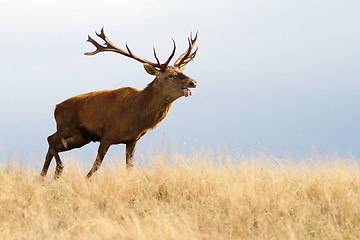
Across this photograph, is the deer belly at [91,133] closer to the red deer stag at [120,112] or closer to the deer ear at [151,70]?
the red deer stag at [120,112]

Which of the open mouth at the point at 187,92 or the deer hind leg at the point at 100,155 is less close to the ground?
the open mouth at the point at 187,92

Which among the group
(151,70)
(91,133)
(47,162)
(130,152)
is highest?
(151,70)

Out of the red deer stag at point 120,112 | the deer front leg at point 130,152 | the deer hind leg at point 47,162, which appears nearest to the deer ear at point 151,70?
the red deer stag at point 120,112

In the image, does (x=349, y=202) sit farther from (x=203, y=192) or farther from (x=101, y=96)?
(x=101, y=96)

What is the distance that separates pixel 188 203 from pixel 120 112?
9.88ft

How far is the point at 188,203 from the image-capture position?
25.0ft

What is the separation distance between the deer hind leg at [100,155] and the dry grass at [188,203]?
0.24m

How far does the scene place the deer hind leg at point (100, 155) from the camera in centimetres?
1005

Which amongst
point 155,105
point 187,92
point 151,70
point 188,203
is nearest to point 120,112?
point 155,105

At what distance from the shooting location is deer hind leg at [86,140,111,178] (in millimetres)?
10055

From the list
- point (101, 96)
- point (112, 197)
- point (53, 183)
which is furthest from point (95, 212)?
point (101, 96)

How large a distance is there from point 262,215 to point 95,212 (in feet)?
6.20

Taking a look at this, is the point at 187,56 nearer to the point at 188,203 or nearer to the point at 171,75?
the point at 171,75

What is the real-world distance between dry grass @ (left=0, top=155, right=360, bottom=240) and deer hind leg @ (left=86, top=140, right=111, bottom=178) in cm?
24
